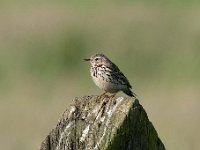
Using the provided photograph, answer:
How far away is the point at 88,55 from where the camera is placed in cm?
1883

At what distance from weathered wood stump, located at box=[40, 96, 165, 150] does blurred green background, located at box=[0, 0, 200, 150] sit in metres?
6.73

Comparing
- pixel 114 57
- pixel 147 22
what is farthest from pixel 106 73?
pixel 147 22

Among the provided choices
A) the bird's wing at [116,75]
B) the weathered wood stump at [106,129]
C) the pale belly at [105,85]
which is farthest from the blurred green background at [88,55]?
the weathered wood stump at [106,129]

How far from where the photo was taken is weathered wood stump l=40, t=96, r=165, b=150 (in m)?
4.24

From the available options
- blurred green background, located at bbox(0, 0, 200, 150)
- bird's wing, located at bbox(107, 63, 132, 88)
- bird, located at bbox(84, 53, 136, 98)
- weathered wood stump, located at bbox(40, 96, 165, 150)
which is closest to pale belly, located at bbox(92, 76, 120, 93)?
bird, located at bbox(84, 53, 136, 98)

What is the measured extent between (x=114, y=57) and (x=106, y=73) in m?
9.99

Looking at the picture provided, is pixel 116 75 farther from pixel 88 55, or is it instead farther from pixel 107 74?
pixel 88 55

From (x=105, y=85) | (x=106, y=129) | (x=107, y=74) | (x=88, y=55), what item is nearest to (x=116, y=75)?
(x=107, y=74)

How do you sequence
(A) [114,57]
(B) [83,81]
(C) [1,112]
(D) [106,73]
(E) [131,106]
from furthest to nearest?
(A) [114,57] < (B) [83,81] < (C) [1,112] < (D) [106,73] < (E) [131,106]

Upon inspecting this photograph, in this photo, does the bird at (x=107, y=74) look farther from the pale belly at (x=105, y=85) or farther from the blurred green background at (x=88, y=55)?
the blurred green background at (x=88, y=55)

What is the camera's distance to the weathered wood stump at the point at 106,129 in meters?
4.24

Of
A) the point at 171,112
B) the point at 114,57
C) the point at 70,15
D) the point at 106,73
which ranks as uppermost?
the point at 70,15

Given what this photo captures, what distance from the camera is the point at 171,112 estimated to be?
12852 millimetres

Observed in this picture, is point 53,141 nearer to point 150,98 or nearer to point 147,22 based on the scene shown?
point 150,98
